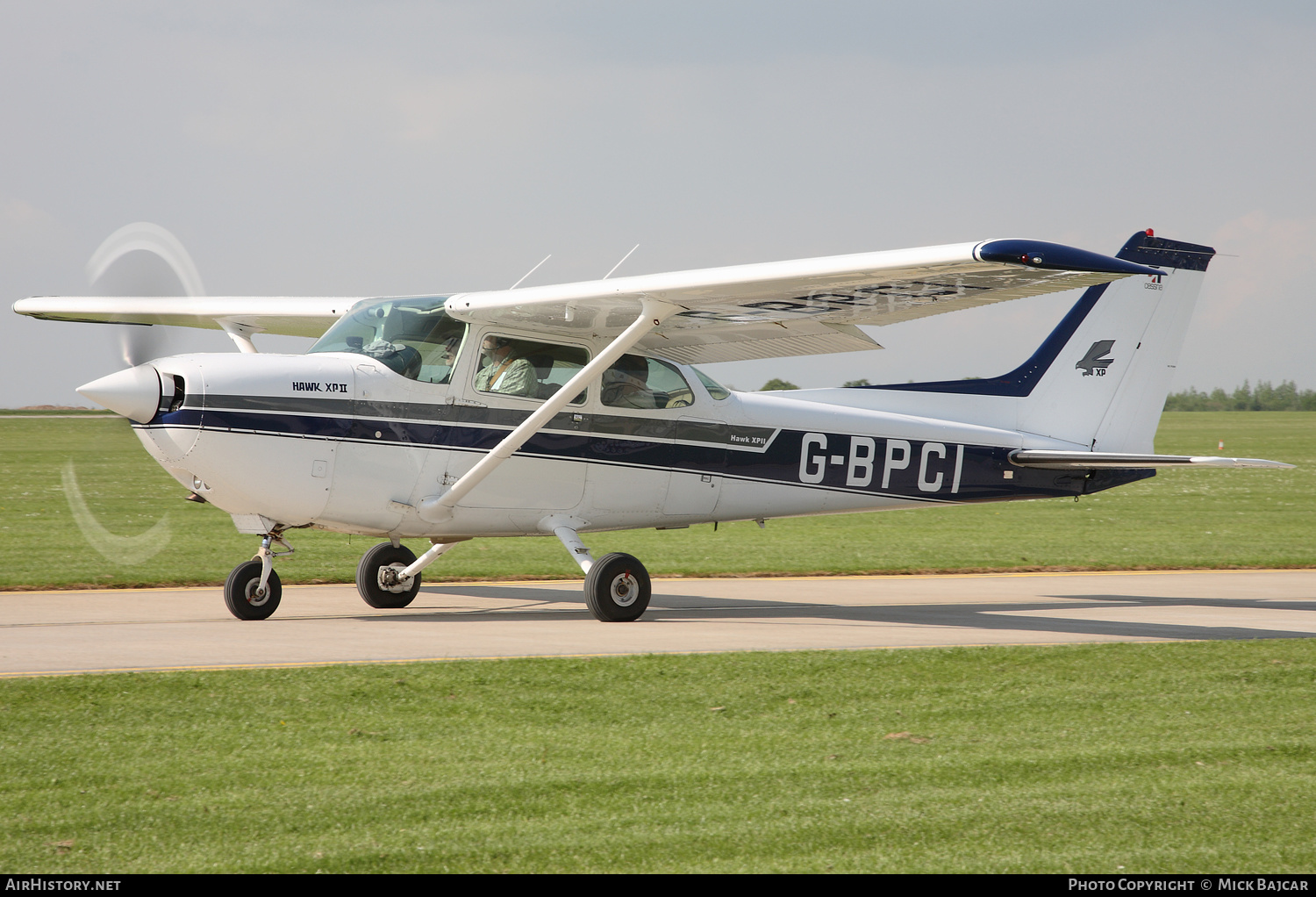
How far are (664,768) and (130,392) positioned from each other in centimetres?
558

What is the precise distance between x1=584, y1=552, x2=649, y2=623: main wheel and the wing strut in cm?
129

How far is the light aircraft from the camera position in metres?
9.48

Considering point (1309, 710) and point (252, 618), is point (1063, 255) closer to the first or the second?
point (1309, 710)

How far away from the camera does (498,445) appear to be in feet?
33.8

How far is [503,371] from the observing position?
35.2ft

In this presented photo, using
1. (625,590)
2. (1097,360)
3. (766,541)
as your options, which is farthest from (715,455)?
A: (766,541)

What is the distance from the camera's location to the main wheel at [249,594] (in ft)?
33.4

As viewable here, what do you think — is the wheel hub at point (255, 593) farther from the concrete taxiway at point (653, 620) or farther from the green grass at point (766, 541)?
the green grass at point (766, 541)

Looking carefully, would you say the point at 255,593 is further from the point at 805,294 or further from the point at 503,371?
the point at 805,294

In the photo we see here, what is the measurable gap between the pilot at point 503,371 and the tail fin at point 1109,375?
517cm

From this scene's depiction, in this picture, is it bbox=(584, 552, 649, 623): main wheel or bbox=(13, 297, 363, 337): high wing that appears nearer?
bbox=(584, 552, 649, 623): main wheel

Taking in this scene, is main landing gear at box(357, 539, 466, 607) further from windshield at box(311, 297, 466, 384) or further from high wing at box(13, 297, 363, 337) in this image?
high wing at box(13, 297, 363, 337)

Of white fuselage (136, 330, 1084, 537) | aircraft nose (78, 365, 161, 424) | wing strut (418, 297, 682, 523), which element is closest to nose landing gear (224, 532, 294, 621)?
white fuselage (136, 330, 1084, 537)
